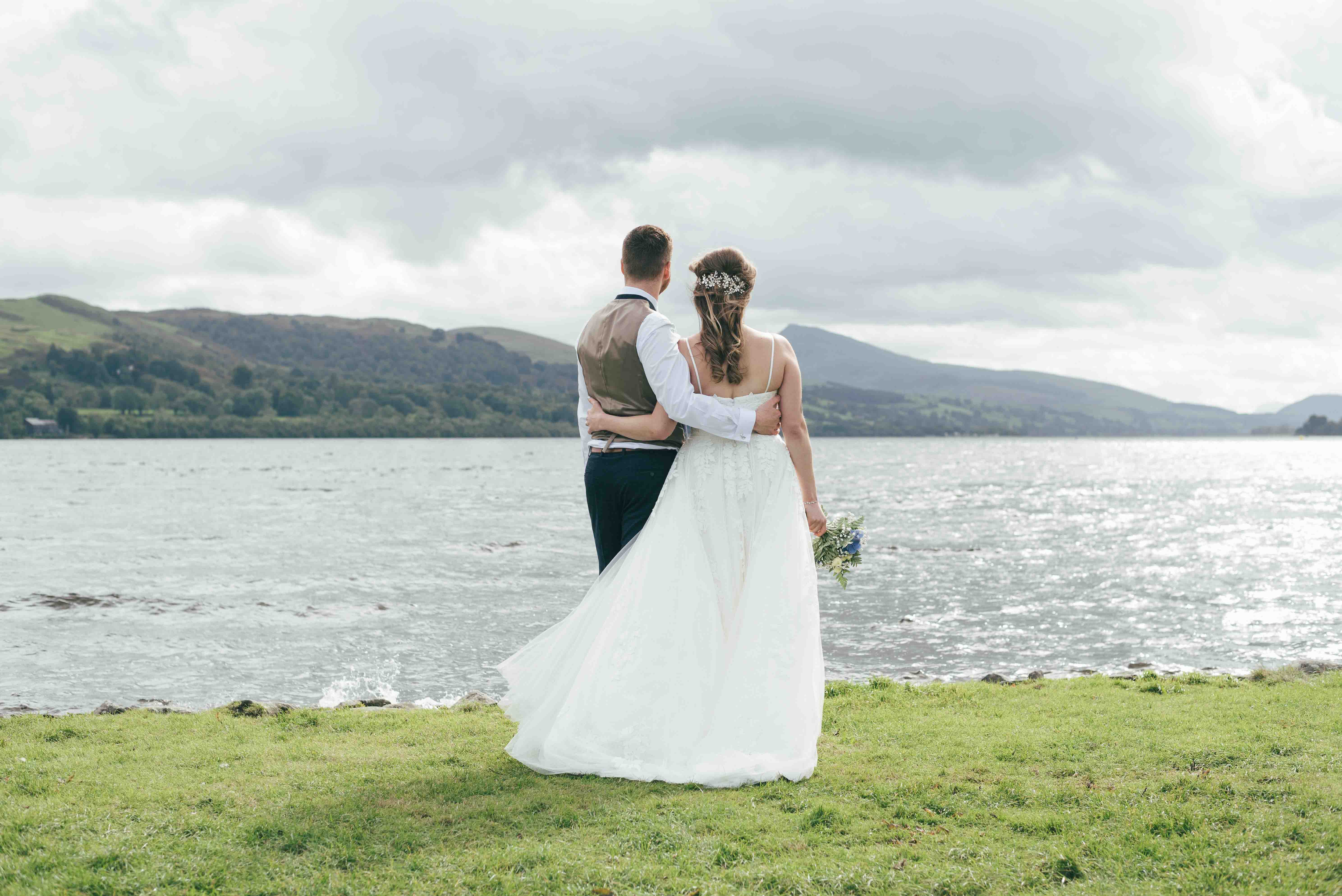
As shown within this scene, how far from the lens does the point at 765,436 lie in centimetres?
759

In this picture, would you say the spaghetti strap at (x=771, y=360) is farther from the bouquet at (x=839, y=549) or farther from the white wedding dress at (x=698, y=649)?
the bouquet at (x=839, y=549)

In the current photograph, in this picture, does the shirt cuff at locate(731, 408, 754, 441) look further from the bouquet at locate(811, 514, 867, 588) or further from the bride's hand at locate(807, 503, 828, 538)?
the bouquet at locate(811, 514, 867, 588)

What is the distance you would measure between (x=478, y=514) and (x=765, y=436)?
4482cm

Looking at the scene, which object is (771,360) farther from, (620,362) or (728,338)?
(620,362)

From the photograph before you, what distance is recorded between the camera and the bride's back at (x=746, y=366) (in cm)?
729

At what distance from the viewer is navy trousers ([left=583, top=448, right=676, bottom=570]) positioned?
291 inches

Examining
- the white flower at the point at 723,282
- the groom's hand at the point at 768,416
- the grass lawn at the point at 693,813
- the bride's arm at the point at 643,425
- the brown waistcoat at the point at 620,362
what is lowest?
the grass lawn at the point at 693,813

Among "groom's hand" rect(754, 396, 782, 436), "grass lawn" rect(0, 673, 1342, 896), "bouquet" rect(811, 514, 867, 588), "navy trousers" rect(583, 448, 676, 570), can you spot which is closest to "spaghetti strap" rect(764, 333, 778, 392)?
"groom's hand" rect(754, 396, 782, 436)

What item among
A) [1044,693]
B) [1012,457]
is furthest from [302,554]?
[1012,457]

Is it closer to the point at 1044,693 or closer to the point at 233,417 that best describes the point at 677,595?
the point at 1044,693

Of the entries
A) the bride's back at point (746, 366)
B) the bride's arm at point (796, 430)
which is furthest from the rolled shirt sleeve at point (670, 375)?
the bride's arm at point (796, 430)

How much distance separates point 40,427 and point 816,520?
20175 cm

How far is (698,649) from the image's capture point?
712cm

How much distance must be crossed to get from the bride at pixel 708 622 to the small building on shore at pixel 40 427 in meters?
200
